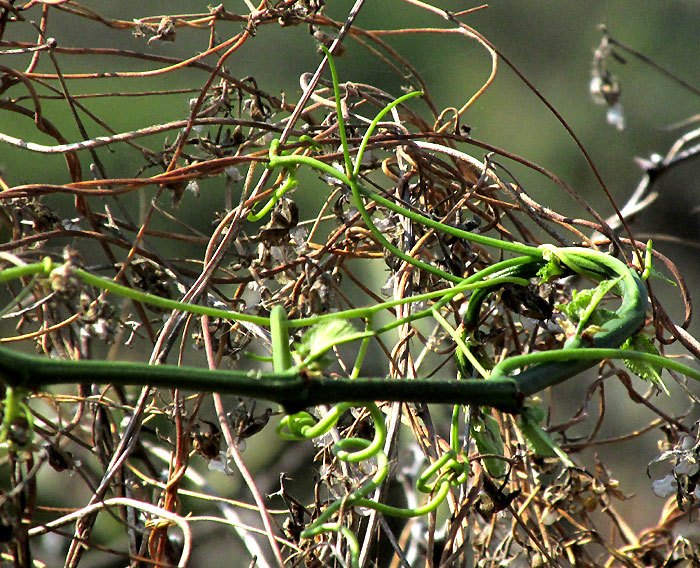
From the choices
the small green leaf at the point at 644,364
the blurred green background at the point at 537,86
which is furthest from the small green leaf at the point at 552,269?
the blurred green background at the point at 537,86

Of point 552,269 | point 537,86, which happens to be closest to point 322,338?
point 552,269

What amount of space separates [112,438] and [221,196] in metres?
1.74

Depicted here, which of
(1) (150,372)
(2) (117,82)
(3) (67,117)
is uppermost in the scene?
(3) (67,117)

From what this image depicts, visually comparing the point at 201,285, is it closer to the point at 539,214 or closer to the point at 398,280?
the point at 398,280

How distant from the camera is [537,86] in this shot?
2.83 m

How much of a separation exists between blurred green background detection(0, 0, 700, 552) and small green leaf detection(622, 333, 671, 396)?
5.58ft

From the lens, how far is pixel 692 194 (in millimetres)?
2498

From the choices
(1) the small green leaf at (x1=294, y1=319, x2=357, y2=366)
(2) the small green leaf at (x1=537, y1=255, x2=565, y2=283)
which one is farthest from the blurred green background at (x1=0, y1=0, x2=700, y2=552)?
(1) the small green leaf at (x1=294, y1=319, x2=357, y2=366)

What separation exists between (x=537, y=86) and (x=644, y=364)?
2507 millimetres

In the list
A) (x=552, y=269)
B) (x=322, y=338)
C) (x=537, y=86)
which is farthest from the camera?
(x=537, y=86)

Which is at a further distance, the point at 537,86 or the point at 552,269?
the point at 537,86

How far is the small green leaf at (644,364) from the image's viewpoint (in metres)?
0.51

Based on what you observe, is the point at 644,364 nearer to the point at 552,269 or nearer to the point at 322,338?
the point at 552,269

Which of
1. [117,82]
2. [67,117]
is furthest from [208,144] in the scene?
[67,117]
